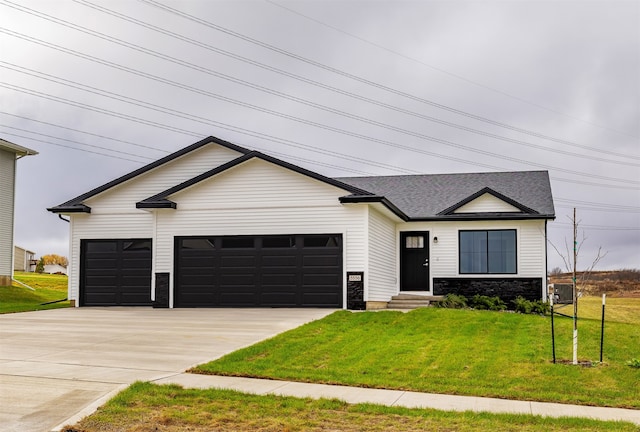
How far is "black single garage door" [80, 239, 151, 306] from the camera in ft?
81.1

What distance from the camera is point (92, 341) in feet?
50.4

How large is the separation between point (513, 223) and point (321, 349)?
13497mm

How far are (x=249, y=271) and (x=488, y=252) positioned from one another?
888 centimetres

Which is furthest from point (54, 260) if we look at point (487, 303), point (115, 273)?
point (487, 303)

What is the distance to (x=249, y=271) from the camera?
2286cm

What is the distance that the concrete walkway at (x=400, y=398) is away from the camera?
31.4 feet

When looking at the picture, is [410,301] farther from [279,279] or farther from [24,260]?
[24,260]

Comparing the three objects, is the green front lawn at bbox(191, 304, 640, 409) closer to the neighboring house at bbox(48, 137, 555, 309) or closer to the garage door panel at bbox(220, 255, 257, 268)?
the neighboring house at bbox(48, 137, 555, 309)

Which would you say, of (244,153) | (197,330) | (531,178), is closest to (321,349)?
(197,330)

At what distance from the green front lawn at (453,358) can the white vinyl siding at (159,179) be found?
31.2 feet

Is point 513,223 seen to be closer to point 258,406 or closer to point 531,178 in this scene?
point 531,178

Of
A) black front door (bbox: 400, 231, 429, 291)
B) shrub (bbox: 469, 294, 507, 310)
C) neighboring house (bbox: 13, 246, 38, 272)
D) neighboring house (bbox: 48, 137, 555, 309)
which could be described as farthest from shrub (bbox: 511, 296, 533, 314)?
neighboring house (bbox: 13, 246, 38, 272)

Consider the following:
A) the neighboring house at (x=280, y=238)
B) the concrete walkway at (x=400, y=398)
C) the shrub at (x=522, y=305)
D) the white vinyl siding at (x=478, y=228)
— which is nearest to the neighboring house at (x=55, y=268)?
the neighboring house at (x=280, y=238)

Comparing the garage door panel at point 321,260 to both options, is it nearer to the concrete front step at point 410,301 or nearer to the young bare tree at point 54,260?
the concrete front step at point 410,301
